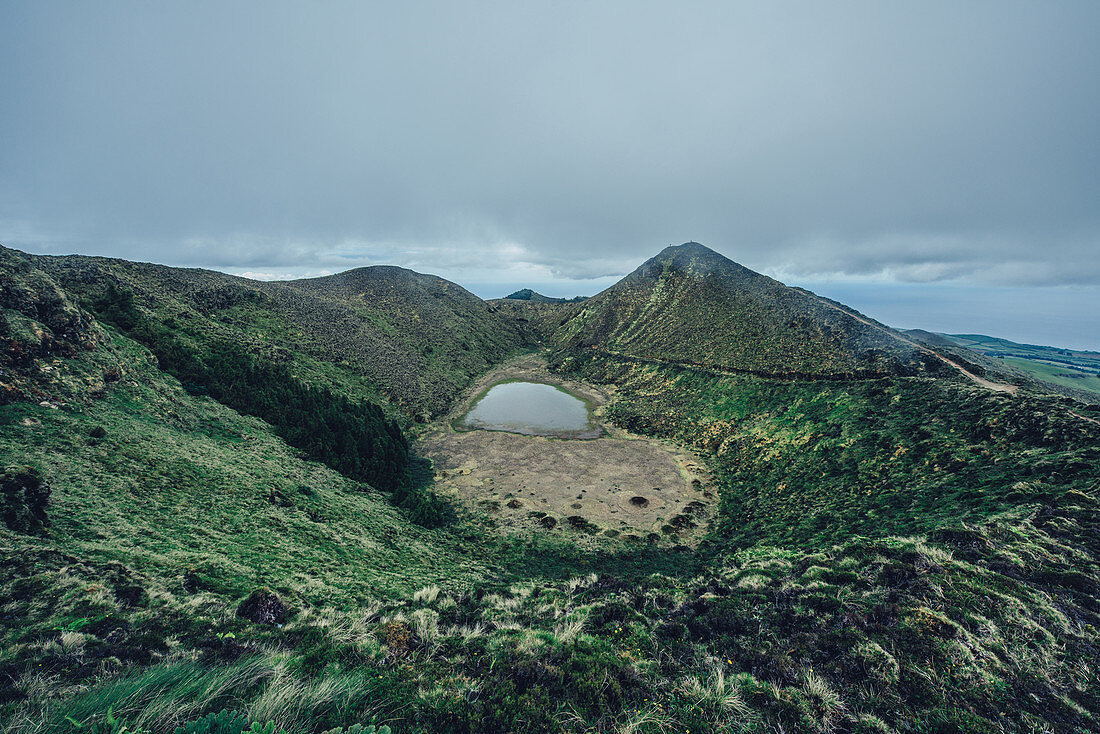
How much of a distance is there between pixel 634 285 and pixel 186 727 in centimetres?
9355

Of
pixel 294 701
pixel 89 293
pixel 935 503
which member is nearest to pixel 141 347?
pixel 89 293

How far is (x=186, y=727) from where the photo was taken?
3.90m

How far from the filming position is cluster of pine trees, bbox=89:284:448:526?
27.3 m

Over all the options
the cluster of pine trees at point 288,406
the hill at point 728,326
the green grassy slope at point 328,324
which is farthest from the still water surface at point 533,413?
the hill at point 728,326

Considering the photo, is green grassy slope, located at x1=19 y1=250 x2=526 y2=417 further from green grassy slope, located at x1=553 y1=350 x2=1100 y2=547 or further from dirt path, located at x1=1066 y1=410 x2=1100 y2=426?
dirt path, located at x1=1066 y1=410 x2=1100 y2=426

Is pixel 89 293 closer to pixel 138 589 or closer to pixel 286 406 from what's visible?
pixel 286 406

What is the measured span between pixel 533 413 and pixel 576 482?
791 inches

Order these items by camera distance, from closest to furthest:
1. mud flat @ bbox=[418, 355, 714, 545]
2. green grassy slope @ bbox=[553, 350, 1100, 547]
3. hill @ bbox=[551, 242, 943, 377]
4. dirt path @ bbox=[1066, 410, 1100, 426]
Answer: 1. green grassy slope @ bbox=[553, 350, 1100, 547]
2. dirt path @ bbox=[1066, 410, 1100, 426]
3. mud flat @ bbox=[418, 355, 714, 545]
4. hill @ bbox=[551, 242, 943, 377]

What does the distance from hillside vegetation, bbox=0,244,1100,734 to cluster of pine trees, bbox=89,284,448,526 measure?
0.31 meters

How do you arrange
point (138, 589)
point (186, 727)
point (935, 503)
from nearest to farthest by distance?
point (186, 727), point (138, 589), point (935, 503)

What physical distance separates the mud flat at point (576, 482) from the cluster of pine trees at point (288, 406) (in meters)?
3.74

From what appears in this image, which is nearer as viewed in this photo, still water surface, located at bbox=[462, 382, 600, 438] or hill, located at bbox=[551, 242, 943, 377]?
hill, located at bbox=[551, 242, 943, 377]

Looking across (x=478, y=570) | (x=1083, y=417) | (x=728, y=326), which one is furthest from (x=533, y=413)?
(x=1083, y=417)

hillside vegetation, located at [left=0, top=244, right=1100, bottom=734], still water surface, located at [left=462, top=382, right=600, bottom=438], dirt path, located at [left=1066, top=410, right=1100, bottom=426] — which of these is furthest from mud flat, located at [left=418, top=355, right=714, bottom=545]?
dirt path, located at [left=1066, top=410, right=1100, bottom=426]
